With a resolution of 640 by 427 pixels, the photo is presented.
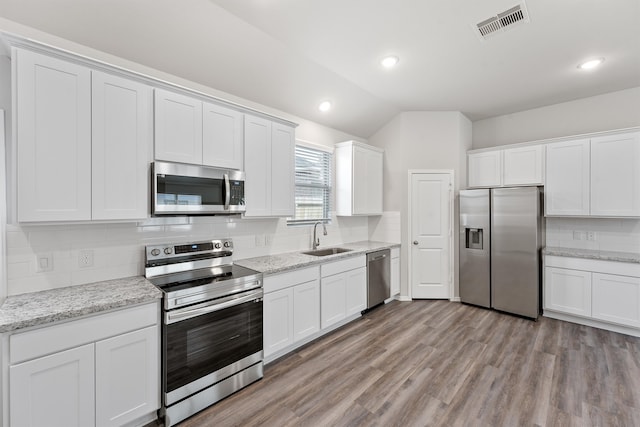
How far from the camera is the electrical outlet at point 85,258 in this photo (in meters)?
2.17

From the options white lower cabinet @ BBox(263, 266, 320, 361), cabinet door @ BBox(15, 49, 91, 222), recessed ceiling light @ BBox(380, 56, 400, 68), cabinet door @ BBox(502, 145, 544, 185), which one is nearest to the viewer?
cabinet door @ BBox(15, 49, 91, 222)

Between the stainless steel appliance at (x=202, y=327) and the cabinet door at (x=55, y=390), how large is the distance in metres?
0.41

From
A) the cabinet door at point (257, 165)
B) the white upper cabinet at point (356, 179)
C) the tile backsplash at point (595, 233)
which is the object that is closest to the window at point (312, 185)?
the white upper cabinet at point (356, 179)

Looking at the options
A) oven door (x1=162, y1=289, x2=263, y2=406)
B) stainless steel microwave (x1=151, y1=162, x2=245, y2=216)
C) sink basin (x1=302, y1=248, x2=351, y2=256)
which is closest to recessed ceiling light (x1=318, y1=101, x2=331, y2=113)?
stainless steel microwave (x1=151, y1=162, x2=245, y2=216)

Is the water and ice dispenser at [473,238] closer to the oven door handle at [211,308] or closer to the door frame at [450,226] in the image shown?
the door frame at [450,226]

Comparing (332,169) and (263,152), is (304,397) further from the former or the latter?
(332,169)

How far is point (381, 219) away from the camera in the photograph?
4914 mm

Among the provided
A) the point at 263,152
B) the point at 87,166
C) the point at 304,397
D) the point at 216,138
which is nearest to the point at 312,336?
the point at 304,397

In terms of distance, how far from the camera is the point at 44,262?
2.03m

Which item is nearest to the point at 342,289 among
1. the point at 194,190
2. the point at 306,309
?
the point at 306,309

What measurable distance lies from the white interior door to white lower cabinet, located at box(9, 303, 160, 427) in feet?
12.3

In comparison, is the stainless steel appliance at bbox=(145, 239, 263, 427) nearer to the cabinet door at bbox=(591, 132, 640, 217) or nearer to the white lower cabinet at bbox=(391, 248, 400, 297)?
the white lower cabinet at bbox=(391, 248, 400, 297)

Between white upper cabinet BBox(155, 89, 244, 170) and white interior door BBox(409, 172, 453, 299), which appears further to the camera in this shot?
white interior door BBox(409, 172, 453, 299)

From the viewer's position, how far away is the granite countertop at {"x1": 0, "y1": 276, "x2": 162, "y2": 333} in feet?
5.04
